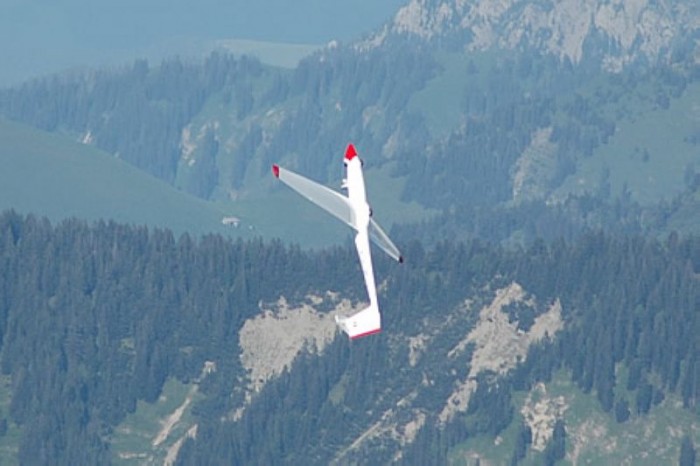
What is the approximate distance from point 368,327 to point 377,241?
4.08 metres

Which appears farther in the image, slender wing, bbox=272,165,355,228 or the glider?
the glider

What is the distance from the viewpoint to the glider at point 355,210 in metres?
141

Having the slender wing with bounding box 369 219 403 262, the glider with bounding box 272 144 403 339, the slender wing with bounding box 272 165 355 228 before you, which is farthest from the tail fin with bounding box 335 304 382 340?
the slender wing with bounding box 272 165 355 228

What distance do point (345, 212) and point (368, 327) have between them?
501 centimetres

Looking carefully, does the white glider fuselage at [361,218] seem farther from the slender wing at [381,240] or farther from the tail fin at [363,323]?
the tail fin at [363,323]

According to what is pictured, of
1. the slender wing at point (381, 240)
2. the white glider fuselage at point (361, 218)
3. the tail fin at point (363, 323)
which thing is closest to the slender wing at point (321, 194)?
the white glider fuselage at point (361, 218)

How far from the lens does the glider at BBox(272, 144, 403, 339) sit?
140625 millimetres

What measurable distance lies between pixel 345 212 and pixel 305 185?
3.51 m

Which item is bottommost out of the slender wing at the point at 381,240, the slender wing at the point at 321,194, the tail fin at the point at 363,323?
the tail fin at the point at 363,323

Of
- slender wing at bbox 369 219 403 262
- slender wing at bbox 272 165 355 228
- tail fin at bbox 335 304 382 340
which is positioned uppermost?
slender wing at bbox 272 165 355 228

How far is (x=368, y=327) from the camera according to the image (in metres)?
145

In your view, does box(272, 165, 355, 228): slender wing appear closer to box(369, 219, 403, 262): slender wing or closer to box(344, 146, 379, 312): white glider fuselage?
box(344, 146, 379, 312): white glider fuselage

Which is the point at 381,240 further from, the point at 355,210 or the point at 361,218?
the point at 355,210

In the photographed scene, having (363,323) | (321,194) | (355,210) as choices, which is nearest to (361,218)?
(355,210)
